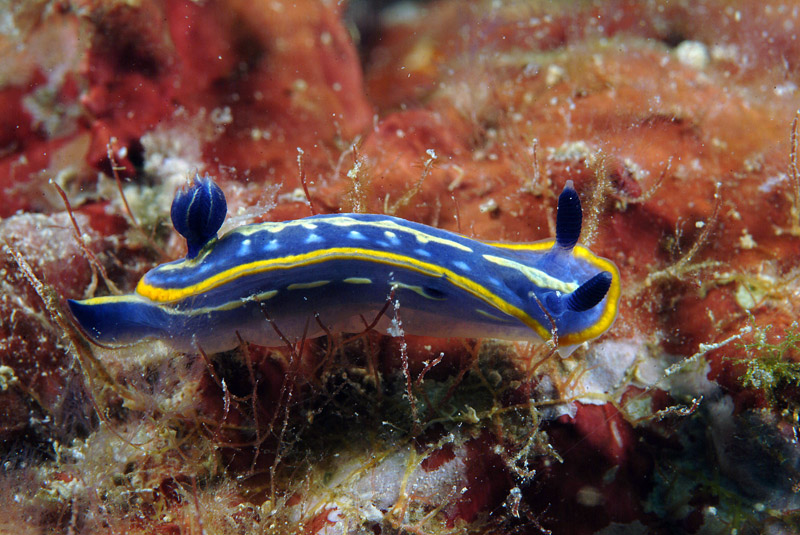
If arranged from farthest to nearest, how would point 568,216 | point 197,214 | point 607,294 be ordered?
point 607,294 → point 568,216 → point 197,214

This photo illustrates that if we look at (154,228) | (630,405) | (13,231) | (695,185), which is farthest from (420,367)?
(13,231)

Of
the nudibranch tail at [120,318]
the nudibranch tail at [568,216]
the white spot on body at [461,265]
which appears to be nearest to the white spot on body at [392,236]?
the white spot on body at [461,265]

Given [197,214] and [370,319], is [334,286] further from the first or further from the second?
[197,214]

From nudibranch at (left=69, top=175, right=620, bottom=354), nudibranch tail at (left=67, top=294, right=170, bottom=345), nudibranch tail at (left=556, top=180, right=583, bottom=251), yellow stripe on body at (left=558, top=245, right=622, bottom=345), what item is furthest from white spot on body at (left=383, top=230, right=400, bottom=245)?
nudibranch tail at (left=67, top=294, right=170, bottom=345)

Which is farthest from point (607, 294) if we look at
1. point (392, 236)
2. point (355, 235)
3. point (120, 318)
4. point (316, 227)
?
point (120, 318)

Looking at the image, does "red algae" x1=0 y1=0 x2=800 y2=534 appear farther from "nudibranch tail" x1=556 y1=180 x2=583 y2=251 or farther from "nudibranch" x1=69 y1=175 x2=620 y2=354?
"nudibranch tail" x1=556 y1=180 x2=583 y2=251

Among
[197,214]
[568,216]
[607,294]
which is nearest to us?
[197,214]

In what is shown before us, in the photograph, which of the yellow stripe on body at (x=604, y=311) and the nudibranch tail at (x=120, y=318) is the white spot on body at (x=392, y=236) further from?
the nudibranch tail at (x=120, y=318)

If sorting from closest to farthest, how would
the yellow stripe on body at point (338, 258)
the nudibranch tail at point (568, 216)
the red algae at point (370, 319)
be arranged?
the yellow stripe on body at point (338, 258) < the nudibranch tail at point (568, 216) < the red algae at point (370, 319)
